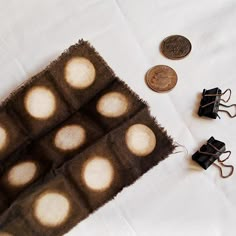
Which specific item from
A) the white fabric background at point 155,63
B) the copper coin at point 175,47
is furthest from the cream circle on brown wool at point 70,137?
the copper coin at point 175,47

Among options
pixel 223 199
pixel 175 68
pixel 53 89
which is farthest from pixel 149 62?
pixel 223 199

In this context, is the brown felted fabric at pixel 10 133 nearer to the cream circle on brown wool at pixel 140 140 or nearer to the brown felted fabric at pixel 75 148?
the brown felted fabric at pixel 75 148

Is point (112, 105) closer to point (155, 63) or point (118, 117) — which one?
point (118, 117)

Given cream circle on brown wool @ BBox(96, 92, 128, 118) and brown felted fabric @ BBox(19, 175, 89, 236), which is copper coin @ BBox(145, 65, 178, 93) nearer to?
cream circle on brown wool @ BBox(96, 92, 128, 118)

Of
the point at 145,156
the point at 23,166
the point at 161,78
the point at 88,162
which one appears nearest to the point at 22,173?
the point at 23,166

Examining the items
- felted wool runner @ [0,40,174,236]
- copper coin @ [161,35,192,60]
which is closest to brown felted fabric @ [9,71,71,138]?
felted wool runner @ [0,40,174,236]
